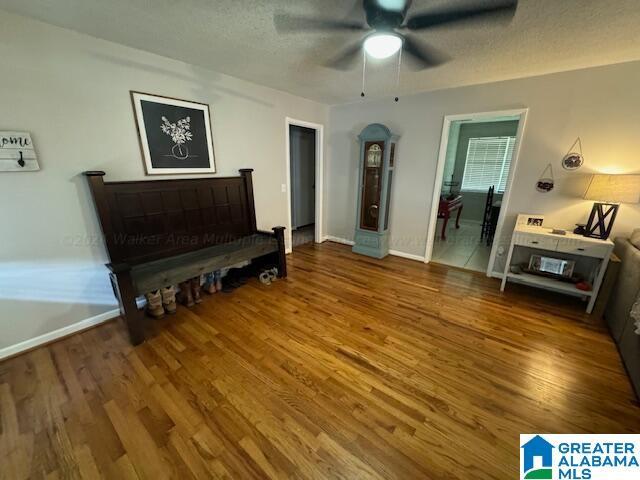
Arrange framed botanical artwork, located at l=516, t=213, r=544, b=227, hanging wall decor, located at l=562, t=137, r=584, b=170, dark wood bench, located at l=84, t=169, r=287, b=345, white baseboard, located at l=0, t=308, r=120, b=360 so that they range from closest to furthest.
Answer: white baseboard, located at l=0, t=308, r=120, b=360 < dark wood bench, located at l=84, t=169, r=287, b=345 < hanging wall decor, located at l=562, t=137, r=584, b=170 < framed botanical artwork, located at l=516, t=213, r=544, b=227

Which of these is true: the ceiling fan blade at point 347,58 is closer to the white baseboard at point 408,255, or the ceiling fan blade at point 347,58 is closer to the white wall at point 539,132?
the white wall at point 539,132

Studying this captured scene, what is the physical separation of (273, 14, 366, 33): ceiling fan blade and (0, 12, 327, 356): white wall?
34.5 inches

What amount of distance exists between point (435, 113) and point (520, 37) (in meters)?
1.44

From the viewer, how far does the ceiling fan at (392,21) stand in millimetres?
1356

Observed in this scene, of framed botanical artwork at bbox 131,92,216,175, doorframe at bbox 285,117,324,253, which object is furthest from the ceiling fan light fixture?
doorframe at bbox 285,117,324,253

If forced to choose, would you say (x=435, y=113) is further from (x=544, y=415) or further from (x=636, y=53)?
(x=544, y=415)

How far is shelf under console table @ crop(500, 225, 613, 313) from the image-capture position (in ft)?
7.66

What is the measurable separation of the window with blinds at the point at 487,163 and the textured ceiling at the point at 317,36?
335 cm

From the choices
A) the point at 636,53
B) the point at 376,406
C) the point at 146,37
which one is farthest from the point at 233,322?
the point at 636,53

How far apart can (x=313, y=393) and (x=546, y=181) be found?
3.18 metres

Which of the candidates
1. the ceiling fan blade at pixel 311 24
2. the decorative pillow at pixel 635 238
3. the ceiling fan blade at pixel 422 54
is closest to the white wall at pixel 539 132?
the decorative pillow at pixel 635 238

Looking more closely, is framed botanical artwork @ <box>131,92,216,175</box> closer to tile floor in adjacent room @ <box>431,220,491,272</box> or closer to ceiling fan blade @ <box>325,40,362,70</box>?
ceiling fan blade @ <box>325,40,362,70</box>

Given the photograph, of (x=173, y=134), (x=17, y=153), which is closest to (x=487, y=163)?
(x=173, y=134)

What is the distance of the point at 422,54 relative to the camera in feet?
6.24
